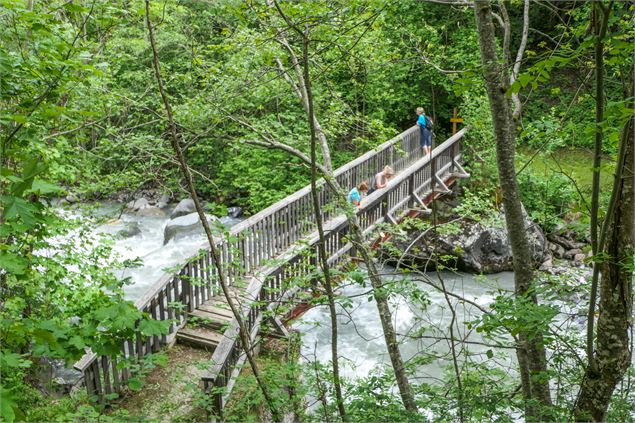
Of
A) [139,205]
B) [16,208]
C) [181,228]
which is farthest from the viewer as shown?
[139,205]

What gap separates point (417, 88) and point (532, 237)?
6063 millimetres

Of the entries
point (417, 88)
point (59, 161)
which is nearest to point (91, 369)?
point (59, 161)

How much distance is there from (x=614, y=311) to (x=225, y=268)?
3.30 meters

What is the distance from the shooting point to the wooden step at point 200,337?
21.2 ft

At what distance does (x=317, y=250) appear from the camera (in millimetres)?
7195

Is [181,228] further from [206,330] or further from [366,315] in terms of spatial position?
[206,330]

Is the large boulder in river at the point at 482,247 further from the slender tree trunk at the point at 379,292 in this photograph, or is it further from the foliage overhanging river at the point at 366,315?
the slender tree trunk at the point at 379,292

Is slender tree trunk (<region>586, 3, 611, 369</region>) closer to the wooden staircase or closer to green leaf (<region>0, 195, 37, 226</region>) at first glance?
green leaf (<region>0, 195, 37, 226</region>)

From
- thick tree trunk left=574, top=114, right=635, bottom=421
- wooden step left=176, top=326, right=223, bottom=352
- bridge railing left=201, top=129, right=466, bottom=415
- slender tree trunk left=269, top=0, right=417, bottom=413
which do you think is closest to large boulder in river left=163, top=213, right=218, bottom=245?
bridge railing left=201, top=129, right=466, bottom=415

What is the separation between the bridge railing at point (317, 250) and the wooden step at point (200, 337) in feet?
1.52

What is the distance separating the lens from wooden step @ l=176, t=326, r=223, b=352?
A: 6.48 meters

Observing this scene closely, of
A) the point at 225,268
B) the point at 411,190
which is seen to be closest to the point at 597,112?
the point at 225,268

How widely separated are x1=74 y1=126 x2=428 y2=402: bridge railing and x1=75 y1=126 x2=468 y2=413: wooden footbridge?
0.01m

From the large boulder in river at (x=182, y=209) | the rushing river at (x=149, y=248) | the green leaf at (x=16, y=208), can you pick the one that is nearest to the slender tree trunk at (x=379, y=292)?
the green leaf at (x=16, y=208)
